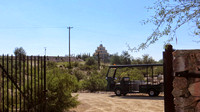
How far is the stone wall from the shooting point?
375 cm

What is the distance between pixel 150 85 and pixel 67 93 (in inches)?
254

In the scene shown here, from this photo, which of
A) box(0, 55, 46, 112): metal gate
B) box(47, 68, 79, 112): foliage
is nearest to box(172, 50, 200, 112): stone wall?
box(0, 55, 46, 112): metal gate

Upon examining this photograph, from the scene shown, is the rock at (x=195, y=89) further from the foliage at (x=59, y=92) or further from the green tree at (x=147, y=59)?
the green tree at (x=147, y=59)

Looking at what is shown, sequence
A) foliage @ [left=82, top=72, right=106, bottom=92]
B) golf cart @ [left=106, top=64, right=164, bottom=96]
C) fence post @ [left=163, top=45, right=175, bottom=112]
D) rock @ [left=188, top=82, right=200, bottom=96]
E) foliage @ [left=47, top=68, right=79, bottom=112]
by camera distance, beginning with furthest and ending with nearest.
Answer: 1. foliage @ [left=82, top=72, right=106, bottom=92]
2. golf cart @ [left=106, top=64, right=164, bottom=96]
3. foliage @ [left=47, top=68, right=79, bottom=112]
4. fence post @ [left=163, top=45, right=175, bottom=112]
5. rock @ [left=188, top=82, right=200, bottom=96]

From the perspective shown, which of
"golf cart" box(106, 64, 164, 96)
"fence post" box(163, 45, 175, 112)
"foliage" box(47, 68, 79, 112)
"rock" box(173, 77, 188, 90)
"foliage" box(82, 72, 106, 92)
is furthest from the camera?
"foliage" box(82, 72, 106, 92)

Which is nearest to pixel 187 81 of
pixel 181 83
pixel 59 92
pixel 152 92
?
pixel 181 83

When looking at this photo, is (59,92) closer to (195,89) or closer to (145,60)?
(195,89)

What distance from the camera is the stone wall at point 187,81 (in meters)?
3.75

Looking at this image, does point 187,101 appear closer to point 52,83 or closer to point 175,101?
point 175,101

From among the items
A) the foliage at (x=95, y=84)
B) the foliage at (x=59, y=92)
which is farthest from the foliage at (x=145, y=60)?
the foliage at (x=59, y=92)

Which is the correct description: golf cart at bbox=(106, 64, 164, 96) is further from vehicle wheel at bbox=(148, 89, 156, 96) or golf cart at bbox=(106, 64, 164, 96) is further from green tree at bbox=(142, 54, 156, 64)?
green tree at bbox=(142, 54, 156, 64)

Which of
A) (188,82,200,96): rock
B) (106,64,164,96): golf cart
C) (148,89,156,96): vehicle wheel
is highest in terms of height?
(188,82,200,96): rock

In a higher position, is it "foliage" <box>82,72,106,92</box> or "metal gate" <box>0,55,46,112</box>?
"metal gate" <box>0,55,46,112</box>

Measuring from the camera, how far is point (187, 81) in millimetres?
3842
